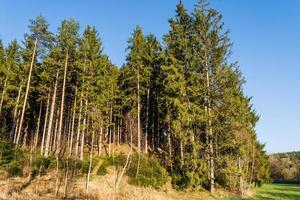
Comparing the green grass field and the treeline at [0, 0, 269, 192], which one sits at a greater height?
the treeline at [0, 0, 269, 192]

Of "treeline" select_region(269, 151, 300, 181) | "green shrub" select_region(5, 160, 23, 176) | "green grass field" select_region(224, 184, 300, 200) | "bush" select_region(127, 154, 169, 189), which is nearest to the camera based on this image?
"green shrub" select_region(5, 160, 23, 176)

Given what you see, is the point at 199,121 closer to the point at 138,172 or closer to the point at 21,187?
the point at 138,172

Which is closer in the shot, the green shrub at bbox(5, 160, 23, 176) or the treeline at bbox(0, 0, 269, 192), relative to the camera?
the green shrub at bbox(5, 160, 23, 176)

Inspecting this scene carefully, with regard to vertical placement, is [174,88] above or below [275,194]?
above

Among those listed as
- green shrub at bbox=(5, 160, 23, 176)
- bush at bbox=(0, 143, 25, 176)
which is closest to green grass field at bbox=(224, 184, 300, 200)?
green shrub at bbox=(5, 160, 23, 176)

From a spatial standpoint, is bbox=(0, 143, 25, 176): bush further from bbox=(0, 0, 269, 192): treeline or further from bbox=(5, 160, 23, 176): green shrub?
bbox=(0, 0, 269, 192): treeline

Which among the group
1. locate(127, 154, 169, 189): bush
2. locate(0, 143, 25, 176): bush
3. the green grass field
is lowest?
the green grass field

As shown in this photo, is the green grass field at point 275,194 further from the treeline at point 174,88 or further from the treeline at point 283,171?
the treeline at point 283,171

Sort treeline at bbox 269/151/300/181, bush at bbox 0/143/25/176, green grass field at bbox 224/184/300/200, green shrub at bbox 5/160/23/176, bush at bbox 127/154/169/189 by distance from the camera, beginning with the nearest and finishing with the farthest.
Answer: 1. green shrub at bbox 5/160/23/176
2. bush at bbox 0/143/25/176
3. bush at bbox 127/154/169/189
4. green grass field at bbox 224/184/300/200
5. treeline at bbox 269/151/300/181

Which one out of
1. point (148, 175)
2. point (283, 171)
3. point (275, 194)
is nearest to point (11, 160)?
point (148, 175)

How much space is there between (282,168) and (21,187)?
83297 mm

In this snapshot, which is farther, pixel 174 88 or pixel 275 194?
pixel 275 194

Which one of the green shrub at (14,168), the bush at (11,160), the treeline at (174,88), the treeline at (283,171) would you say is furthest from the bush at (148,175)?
the treeline at (283,171)

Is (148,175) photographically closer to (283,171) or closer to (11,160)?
(11,160)
